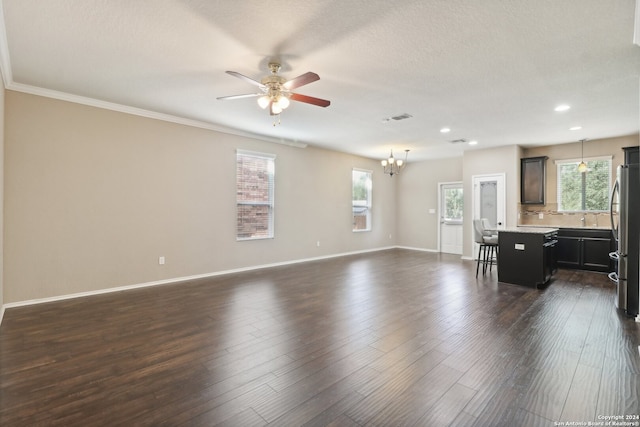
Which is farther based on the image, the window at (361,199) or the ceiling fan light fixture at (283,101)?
the window at (361,199)

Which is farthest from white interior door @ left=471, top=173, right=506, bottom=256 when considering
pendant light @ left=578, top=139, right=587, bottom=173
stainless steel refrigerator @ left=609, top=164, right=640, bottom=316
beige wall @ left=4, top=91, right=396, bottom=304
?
beige wall @ left=4, top=91, right=396, bottom=304

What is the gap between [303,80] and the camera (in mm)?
2850

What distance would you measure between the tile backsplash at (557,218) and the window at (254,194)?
19.0 ft

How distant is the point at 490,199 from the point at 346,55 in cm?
589

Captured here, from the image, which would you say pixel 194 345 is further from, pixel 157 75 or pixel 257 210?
pixel 257 210

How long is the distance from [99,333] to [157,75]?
285 centimetres

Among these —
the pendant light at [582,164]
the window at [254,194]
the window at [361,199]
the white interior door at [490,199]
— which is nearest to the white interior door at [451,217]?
the white interior door at [490,199]

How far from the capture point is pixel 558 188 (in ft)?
22.3

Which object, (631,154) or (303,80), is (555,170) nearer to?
(631,154)

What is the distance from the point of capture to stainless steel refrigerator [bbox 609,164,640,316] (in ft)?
11.3

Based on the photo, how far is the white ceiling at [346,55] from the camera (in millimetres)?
2348

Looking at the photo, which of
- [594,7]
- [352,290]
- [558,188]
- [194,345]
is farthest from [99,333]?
[558,188]

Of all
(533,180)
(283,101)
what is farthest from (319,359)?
(533,180)

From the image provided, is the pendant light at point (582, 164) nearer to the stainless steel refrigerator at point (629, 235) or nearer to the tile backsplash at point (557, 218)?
the tile backsplash at point (557, 218)
